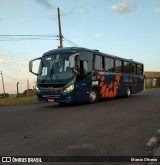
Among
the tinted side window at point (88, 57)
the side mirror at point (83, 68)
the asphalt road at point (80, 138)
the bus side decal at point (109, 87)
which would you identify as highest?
the tinted side window at point (88, 57)

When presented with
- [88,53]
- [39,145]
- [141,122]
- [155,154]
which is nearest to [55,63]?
[88,53]

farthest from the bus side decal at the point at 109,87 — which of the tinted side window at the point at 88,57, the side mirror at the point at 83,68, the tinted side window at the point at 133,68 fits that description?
the tinted side window at the point at 133,68

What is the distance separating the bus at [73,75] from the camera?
15.8 m

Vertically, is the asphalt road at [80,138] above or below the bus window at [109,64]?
below

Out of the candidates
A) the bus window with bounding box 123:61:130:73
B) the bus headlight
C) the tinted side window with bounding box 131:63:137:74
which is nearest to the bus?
the bus headlight

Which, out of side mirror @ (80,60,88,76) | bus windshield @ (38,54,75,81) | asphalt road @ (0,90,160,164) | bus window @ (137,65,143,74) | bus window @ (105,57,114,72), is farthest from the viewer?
bus window @ (137,65,143,74)

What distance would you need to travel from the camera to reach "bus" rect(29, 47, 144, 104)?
1582cm

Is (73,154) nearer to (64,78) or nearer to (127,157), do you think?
(127,157)

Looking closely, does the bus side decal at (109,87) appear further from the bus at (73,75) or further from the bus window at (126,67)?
the bus window at (126,67)

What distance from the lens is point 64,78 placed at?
15.8m

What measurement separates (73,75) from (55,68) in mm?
1106

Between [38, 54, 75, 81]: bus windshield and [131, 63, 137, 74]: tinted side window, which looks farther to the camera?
[131, 63, 137, 74]: tinted side window

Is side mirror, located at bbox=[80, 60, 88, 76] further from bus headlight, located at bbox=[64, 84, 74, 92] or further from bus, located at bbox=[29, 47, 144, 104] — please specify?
bus headlight, located at bbox=[64, 84, 74, 92]

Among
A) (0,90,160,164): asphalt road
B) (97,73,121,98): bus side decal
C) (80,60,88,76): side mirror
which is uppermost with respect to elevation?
(80,60,88,76): side mirror
